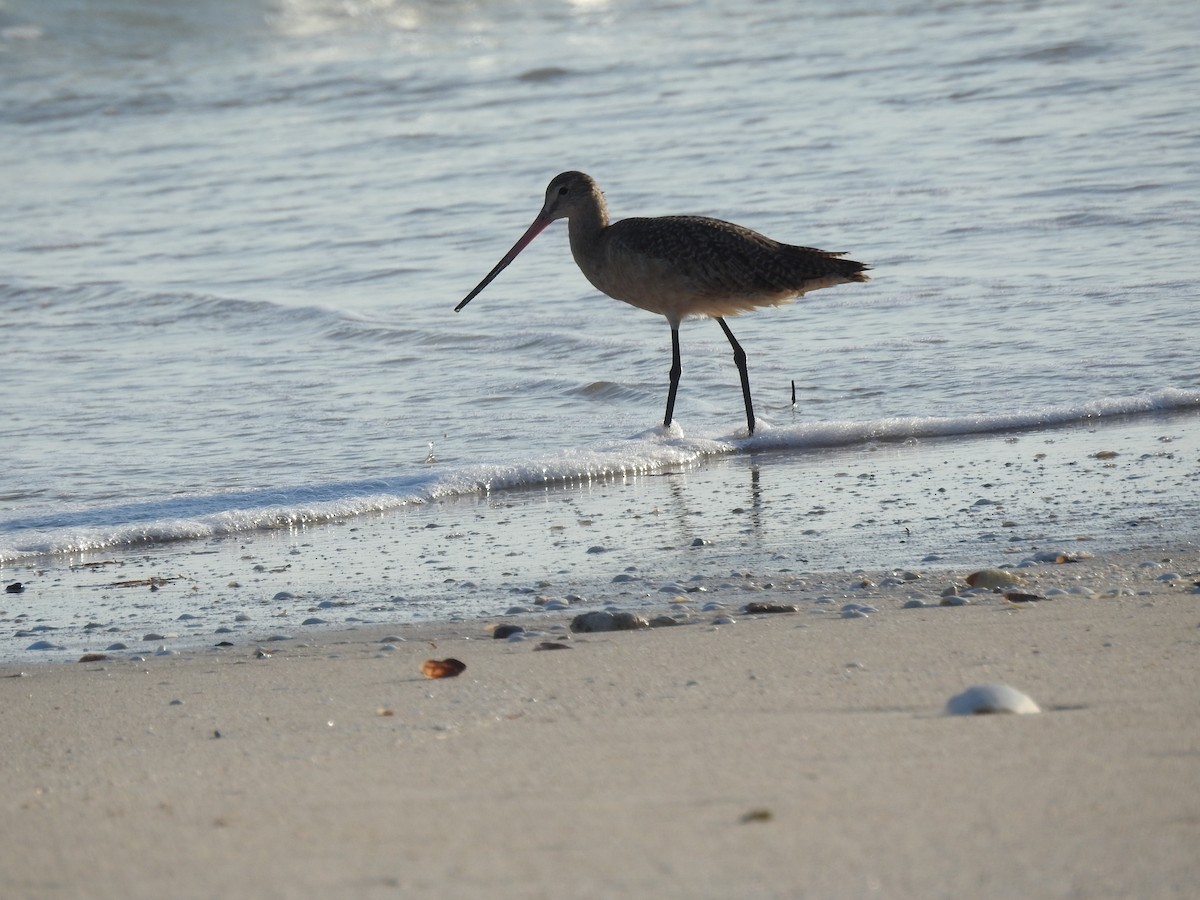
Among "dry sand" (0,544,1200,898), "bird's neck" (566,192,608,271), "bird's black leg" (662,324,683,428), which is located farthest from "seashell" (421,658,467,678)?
"bird's neck" (566,192,608,271)

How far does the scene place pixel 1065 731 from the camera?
2.96 meters

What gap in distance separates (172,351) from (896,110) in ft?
28.6

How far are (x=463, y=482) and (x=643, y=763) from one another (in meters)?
3.46

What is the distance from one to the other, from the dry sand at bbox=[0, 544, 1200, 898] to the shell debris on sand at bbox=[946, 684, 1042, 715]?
1.8 inches

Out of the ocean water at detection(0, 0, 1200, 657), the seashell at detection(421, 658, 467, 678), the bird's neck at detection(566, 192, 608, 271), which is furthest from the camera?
the bird's neck at detection(566, 192, 608, 271)

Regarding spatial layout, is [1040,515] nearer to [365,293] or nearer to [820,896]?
[820,896]

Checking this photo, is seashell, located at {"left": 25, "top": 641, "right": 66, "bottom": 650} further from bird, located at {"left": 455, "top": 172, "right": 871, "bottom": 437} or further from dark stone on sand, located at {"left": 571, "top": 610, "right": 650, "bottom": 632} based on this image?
bird, located at {"left": 455, "top": 172, "right": 871, "bottom": 437}

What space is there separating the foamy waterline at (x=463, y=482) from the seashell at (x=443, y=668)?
7.31 feet

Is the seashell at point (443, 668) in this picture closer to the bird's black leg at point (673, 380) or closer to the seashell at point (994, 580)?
the seashell at point (994, 580)

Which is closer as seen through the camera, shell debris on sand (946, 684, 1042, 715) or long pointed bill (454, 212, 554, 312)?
shell debris on sand (946, 684, 1042, 715)

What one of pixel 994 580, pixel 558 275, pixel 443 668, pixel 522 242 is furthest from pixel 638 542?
pixel 558 275

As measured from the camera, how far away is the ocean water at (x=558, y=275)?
6.70m

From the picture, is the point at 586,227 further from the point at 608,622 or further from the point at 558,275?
the point at 608,622

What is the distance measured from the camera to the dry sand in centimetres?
242
